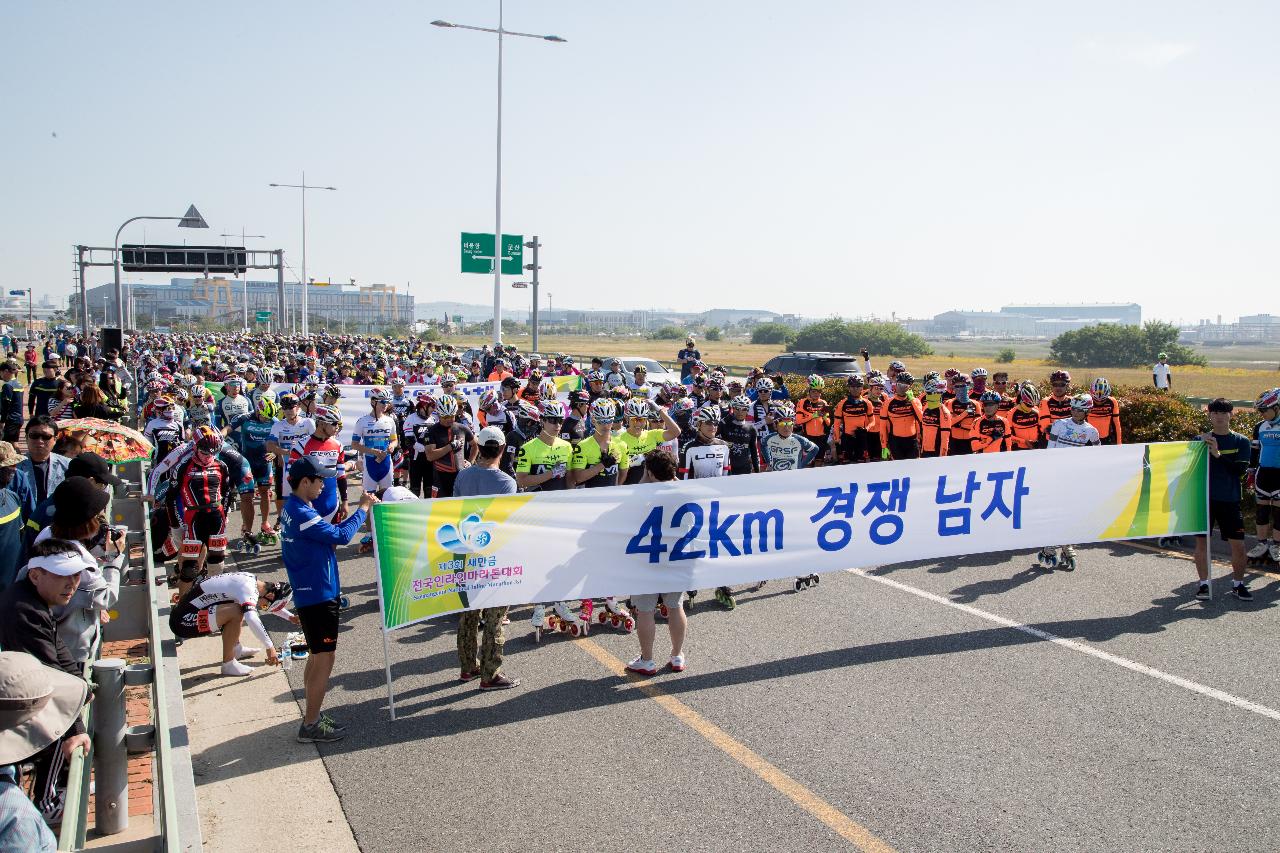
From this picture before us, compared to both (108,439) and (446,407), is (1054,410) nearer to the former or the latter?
(446,407)

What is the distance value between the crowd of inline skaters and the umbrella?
0.37 meters

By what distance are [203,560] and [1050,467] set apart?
814 centimetres

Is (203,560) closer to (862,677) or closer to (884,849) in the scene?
(862,677)

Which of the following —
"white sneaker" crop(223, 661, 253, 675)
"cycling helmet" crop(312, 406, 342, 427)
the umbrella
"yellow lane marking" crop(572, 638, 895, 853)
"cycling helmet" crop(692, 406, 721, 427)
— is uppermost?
"cycling helmet" crop(692, 406, 721, 427)

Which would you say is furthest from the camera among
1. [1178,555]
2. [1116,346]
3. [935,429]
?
[1116,346]

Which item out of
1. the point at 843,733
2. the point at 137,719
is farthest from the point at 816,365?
the point at 137,719

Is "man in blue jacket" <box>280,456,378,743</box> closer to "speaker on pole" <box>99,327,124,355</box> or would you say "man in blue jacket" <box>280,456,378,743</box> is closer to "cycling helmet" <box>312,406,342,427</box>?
"cycling helmet" <box>312,406,342,427</box>

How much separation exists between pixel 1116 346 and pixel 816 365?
5334 cm

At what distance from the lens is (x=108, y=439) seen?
9.16 m

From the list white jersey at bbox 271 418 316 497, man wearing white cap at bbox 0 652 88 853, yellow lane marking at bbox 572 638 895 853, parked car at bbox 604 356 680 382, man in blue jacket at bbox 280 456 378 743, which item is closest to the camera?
man wearing white cap at bbox 0 652 88 853

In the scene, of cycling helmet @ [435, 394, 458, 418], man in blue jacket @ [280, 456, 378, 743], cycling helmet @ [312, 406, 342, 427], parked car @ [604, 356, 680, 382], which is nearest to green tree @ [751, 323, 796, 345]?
parked car @ [604, 356, 680, 382]

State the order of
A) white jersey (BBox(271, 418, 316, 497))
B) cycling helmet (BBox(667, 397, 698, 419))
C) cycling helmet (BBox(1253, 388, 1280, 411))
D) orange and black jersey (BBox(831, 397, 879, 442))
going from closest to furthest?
cycling helmet (BBox(1253, 388, 1280, 411))
white jersey (BBox(271, 418, 316, 497))
cycling helmet (BBox(667, 397, 698, 419))
orange and black jersey (BBox(831, 397, 879, 442))

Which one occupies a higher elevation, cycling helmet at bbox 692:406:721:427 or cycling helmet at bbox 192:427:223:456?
cycling helmet at bbox 692:406:721:427

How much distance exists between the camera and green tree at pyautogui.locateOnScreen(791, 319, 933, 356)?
8700 centimetres
